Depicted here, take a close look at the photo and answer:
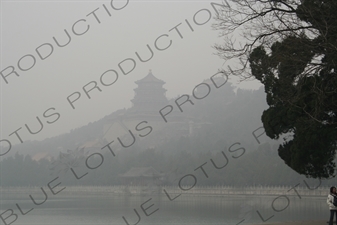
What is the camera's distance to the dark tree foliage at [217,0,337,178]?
7.45m

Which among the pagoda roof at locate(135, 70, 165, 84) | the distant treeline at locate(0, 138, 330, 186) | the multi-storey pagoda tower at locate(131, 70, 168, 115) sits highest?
the pagoda roof at locate(135, 70, 165, 84)

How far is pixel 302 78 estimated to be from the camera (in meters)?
7.72

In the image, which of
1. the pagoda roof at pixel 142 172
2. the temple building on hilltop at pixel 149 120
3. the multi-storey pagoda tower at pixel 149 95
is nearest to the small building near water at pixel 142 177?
the pagoda roof at pixel 142 172

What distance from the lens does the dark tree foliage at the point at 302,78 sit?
745 centimetres

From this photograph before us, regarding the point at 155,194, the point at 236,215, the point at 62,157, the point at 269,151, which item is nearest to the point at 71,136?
the point at 62,157

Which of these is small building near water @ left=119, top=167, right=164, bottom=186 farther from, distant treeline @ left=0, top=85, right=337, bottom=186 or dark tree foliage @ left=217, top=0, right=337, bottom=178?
dark tree foliage @ left=217, top=0, right=337, bottom=178

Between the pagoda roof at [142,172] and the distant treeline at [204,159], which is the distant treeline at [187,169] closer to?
the distant treeline at [204,159]

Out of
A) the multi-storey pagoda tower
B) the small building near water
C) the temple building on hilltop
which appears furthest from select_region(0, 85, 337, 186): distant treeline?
the multi-storey pagoda tower

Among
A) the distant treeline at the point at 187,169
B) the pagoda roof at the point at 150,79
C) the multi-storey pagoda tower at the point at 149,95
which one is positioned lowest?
the distant treeline at the point at 187,169

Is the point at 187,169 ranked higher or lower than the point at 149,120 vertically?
lower

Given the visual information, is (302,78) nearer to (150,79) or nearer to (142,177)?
(142,177)

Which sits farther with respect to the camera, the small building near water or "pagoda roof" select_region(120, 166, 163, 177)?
"pagoda roof" select_region(120, 166, 163, 177)

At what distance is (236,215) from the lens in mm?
21500

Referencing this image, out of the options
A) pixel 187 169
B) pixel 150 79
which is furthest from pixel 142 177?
pixel 150 79
